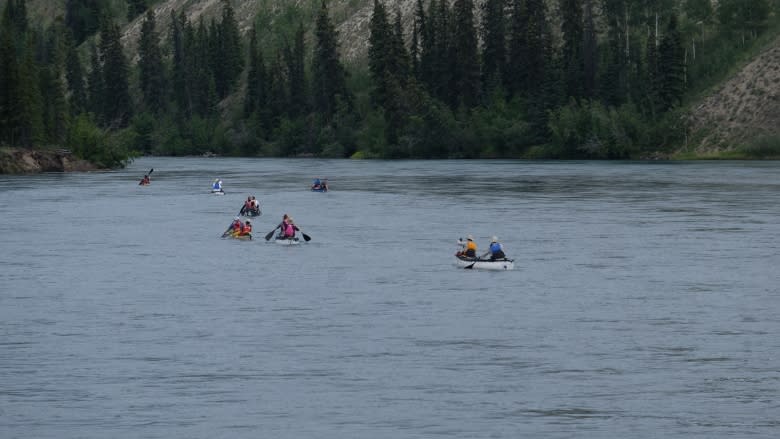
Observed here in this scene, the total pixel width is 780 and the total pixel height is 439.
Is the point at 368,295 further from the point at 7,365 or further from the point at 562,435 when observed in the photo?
the point at 562,435

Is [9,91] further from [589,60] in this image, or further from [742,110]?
[742,110]

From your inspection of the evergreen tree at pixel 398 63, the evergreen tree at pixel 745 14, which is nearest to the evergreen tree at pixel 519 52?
the evergreen tree at pixel 398 63

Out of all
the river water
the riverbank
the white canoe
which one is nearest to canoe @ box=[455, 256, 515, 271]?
the river water

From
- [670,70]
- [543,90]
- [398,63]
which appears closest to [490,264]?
[670,70]

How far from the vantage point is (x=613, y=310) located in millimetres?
Result: 43281

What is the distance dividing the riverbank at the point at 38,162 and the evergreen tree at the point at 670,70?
3036 inches

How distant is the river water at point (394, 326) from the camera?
29.0 m

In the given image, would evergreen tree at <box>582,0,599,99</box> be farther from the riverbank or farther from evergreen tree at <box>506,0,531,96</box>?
the riverbank

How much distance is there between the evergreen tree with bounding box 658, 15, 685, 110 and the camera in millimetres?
169625

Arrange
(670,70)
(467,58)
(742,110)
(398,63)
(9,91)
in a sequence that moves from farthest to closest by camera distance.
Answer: (467,58) → (398,63) → (670,70) → (742,110) → (9,91)

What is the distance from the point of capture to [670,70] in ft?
556

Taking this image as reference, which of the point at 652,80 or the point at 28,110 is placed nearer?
the point at 28,110

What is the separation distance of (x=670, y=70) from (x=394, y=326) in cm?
13673

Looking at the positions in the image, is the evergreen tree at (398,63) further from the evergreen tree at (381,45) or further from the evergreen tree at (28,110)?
the evergreen tree at (28,110)
